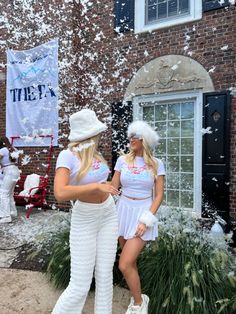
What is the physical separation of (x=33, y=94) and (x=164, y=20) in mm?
3542

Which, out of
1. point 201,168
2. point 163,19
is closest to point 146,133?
point 201,168

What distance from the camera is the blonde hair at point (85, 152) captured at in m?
2.67

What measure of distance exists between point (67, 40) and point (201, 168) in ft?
13.8

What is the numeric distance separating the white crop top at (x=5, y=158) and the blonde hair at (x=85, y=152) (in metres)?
5.00

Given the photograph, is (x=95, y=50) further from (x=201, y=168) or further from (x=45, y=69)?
(x=201, y=168)

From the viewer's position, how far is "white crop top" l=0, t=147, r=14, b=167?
7385mm

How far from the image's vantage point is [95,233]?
110 inches

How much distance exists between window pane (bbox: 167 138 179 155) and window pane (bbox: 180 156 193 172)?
0.21 meters

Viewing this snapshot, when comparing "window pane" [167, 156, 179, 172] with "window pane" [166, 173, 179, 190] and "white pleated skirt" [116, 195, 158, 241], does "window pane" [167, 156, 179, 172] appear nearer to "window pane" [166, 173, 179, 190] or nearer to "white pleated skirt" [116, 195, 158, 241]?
"window pane" [166, 173, 179, 190]

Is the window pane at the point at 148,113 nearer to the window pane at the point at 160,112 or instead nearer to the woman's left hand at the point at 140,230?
the window pane at the point at 160,112

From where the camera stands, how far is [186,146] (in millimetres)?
7301

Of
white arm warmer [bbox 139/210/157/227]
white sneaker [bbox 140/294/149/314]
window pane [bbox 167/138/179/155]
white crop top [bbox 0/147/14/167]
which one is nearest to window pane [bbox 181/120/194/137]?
window pane [bbox 167/138/179/155]

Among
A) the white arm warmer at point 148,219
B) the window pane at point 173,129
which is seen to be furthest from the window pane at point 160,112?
the white arm warmer at point 148,219

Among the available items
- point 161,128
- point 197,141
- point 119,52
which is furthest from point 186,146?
point 119,52
